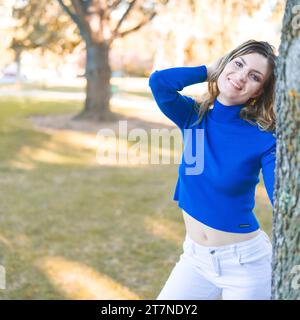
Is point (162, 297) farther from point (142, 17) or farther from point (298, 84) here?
point (142, 17)

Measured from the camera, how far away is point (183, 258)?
2.50 meters

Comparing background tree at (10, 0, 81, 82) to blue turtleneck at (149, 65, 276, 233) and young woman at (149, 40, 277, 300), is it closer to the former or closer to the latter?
blue turtleneck at (149, 65, 276, 233)

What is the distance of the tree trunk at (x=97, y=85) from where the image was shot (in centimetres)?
1309

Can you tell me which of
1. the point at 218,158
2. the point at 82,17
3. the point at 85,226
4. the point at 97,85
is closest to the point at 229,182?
the point at 218,158

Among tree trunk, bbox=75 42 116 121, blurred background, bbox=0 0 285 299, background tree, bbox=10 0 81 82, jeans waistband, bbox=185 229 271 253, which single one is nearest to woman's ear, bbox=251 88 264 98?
jeans waistband, bbox=185 229 271 253

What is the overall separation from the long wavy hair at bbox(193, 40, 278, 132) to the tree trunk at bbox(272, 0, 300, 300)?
0.43 meters

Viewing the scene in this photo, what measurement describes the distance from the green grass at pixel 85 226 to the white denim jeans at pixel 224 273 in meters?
1.87

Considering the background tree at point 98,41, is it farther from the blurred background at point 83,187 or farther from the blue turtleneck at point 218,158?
the blue turtleneck at point 218,158

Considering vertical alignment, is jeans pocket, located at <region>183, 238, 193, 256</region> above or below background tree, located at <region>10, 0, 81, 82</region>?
below

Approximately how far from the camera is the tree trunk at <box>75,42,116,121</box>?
43.0 feet

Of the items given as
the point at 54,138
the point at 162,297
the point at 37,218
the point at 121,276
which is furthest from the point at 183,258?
the point at 54,138

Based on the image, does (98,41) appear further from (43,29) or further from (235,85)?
(235,85)

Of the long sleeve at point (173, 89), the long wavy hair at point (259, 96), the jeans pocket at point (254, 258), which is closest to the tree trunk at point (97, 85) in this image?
the long sleeve at point (173, 89)

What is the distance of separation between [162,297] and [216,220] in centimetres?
44
